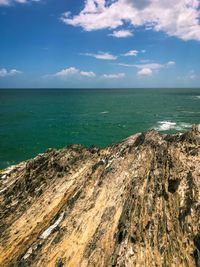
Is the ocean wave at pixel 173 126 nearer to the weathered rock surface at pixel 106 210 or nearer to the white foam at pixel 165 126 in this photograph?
the white foam at pixel 165 126

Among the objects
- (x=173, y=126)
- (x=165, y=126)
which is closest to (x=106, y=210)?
(x=173, y=126)

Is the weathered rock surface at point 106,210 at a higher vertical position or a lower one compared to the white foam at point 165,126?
higher

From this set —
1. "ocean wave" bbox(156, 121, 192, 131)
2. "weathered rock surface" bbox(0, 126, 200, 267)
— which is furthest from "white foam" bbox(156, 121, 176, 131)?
"weathered rock surface" bbox(0, 126, 200, 267)

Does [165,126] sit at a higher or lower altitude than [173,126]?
lower

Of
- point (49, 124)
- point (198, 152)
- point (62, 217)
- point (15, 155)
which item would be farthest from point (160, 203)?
point (49, 124)

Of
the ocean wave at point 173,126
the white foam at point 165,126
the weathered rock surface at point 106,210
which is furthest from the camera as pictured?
the white foam at point 165,126

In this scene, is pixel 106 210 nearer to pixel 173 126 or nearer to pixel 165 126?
pixel 173 126

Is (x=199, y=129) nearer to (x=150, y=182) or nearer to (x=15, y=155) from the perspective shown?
(x=150, y=182)

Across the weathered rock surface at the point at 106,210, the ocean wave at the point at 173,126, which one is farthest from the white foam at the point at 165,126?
the weathered rock surface at the point at 106,210

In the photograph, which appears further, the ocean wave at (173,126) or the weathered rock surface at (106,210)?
the ocean wave at (173,126)
